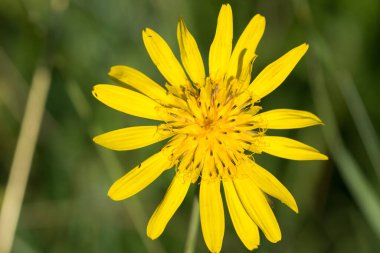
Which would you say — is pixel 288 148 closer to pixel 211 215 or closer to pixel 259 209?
pixel 259 209

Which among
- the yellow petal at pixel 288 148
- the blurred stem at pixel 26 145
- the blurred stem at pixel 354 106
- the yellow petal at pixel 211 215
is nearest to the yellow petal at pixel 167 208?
the yellow petal at pixel 211 215

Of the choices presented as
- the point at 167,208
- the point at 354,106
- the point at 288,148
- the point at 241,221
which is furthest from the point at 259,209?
the point at 354,106

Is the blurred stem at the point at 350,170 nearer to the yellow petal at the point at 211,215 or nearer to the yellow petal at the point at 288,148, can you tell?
the yellow petal at the point at 288,148

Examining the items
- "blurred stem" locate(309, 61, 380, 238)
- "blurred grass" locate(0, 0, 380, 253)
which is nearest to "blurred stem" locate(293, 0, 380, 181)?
"blurred stem" locate(309, 61, 380, 238)

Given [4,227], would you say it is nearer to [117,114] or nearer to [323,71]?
[117,114]

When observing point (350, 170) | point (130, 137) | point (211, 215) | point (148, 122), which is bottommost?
point (211, 215)
